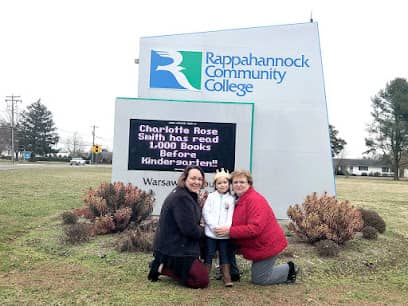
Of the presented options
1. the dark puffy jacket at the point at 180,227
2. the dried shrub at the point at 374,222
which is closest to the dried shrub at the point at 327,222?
the dried shrub at the point at 374,222

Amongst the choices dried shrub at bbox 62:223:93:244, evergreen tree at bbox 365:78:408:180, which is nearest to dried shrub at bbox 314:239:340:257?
dried shrub at bbox 62:223:93:244

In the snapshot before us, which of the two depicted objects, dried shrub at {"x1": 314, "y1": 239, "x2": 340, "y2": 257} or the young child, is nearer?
the young child

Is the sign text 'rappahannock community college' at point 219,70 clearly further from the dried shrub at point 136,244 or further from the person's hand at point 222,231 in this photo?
the person's hand at point 222,231

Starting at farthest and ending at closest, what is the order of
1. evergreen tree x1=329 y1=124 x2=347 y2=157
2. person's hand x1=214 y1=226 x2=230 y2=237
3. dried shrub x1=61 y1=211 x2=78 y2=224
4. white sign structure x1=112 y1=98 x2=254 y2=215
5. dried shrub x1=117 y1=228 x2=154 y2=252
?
evergreen tree x1=329 y1=124 x2=347 y2=157
dried shrub x1=61 y1=211 x2=78 y2=224
white sign structure x1=112 y1=98 x2=254 y2=215
dried shrub x1=117 y1=228 x2=154 y2=252
person's hand x1=214 y1=226 x2=230 y2=237

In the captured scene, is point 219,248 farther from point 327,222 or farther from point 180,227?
point 327,222

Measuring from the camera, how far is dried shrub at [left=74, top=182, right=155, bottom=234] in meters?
7.89

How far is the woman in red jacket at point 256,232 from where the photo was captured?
17.4 feet

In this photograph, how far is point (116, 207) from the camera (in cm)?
818

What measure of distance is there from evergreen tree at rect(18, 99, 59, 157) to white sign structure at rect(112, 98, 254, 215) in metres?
83.1

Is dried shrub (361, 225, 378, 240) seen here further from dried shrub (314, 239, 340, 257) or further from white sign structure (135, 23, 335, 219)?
white sign structure (135, 23, 335, 219)

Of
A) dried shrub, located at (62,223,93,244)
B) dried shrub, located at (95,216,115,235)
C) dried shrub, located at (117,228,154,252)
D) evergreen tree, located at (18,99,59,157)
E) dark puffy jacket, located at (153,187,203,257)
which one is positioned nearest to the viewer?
dark puffy jacket, located at (153,187,203,257)

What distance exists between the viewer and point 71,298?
4957 mm

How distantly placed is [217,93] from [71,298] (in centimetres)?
607

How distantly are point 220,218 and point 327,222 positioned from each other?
2.60 m
